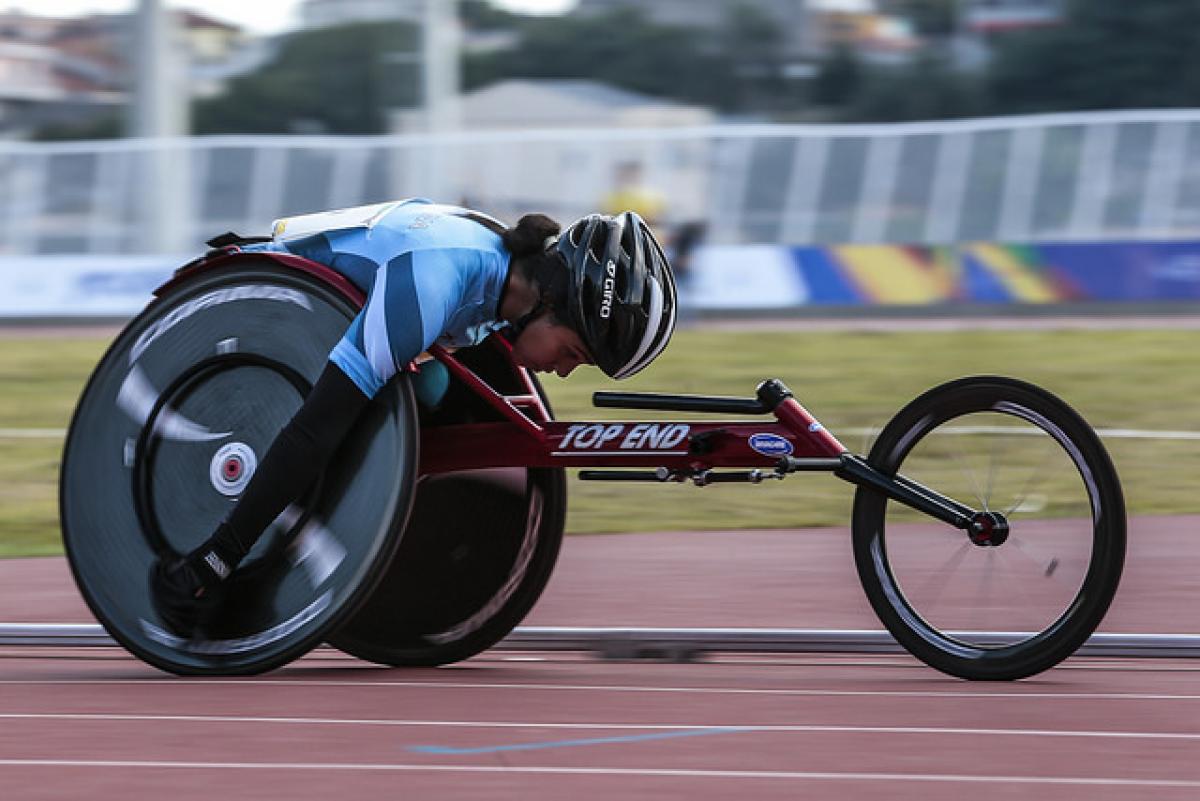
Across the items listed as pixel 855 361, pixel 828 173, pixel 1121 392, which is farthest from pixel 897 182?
pixel 1121 392

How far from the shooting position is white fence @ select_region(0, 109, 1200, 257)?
2478cm

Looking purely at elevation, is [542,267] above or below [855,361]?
above

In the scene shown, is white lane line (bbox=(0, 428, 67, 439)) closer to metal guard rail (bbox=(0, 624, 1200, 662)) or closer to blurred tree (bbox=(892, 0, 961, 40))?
metal guard rail (bbox=(0, 624, 1200, 662))

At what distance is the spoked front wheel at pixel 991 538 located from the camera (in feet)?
16.8

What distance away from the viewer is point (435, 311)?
5023mm

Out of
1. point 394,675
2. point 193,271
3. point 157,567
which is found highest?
point 193,271

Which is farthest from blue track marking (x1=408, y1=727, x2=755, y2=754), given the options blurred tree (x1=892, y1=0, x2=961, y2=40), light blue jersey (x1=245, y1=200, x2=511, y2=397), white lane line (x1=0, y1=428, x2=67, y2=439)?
blurred tree (x1=892, y1=0, x2=961, y2=40)

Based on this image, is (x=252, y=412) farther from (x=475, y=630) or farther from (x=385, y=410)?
(x=475, y=630)

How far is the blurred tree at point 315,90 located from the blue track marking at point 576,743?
1583 inches

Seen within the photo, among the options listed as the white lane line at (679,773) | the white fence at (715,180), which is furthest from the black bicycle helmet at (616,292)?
the white fence at (715,180)

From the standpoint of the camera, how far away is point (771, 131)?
2650 centimetres

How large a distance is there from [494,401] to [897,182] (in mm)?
21028

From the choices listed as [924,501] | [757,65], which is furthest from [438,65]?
[924,501]

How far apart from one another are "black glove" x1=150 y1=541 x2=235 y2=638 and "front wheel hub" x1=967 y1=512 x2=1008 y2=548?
1899mm
